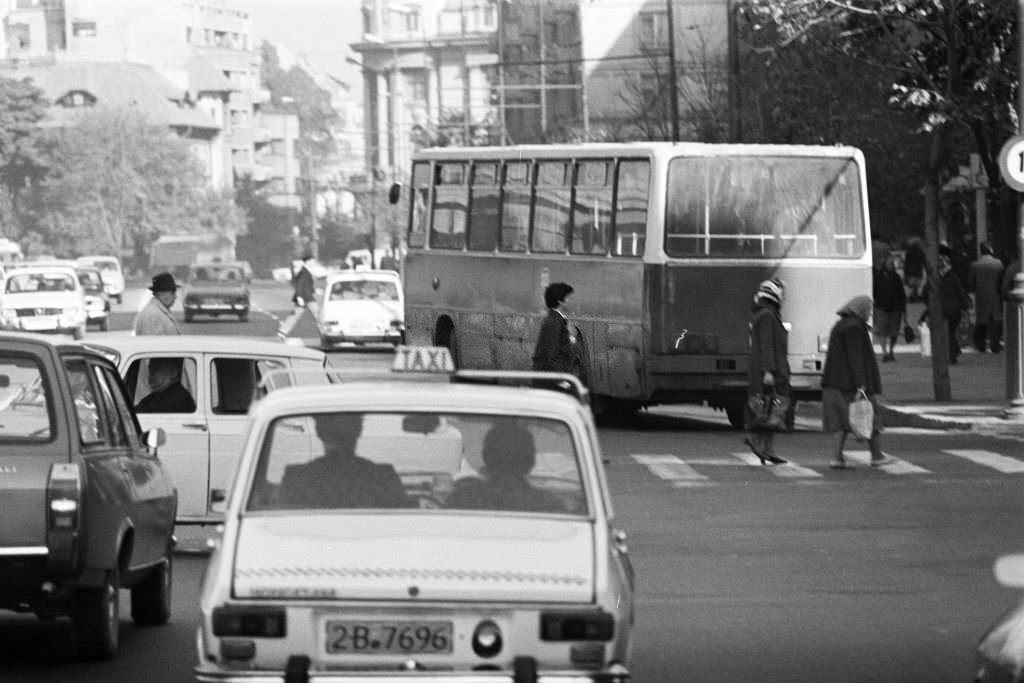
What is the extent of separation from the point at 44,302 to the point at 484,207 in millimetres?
28120

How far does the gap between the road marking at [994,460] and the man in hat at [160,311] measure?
7238 millimetres

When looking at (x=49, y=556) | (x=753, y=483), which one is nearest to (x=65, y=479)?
(x=49, y=556)

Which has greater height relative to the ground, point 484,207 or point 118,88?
point 118,88

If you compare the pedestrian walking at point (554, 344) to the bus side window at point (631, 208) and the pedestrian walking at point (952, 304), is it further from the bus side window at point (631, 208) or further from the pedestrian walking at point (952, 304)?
the pedestrian walking at point (952, 304)

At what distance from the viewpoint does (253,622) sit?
26.9 ft

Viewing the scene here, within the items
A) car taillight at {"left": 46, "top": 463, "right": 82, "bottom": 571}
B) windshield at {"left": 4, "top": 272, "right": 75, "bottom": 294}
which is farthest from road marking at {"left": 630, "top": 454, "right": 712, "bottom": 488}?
windshield at {"left": 4, "top": 272, "right": 75, "bottom": 294}

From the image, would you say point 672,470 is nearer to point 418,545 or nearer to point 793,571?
point 793,571

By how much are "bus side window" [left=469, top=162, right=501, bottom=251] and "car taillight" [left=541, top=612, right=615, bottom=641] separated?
24.6m

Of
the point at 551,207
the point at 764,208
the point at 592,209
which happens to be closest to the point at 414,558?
the point at 764,208

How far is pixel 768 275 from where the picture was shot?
2870 centimetres

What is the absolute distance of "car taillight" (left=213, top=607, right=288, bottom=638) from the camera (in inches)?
322

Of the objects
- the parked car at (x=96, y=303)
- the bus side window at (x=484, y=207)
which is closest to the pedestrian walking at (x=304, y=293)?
the parked car at (x=96, y=303)

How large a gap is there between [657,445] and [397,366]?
1733 centimetres

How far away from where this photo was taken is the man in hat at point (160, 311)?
20719 millimetres
